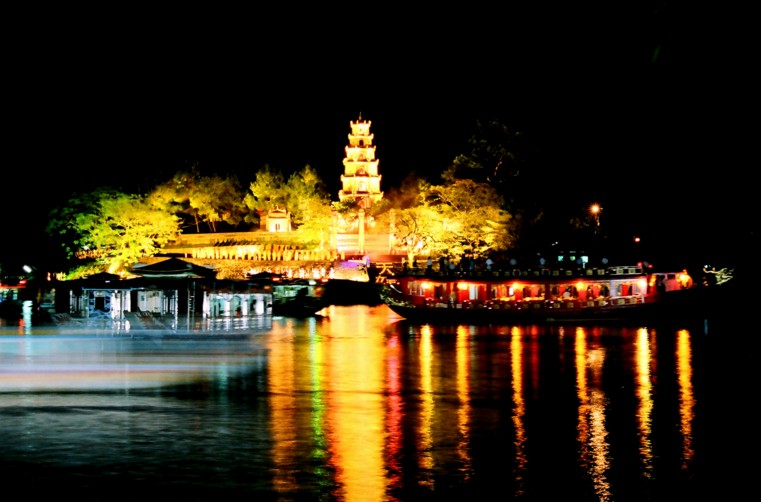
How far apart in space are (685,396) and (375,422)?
7.25 meters

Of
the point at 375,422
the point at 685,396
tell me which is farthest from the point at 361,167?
the point at 375,422

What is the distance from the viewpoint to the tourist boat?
45344mm

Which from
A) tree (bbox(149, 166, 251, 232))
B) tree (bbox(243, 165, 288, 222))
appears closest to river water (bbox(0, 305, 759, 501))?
tree (bbox(149, 166, 251, 232))

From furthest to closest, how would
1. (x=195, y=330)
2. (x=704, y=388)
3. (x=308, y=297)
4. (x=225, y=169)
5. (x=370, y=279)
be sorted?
(x=225, y=169), (x=370, y=279), (x=308, y=297), (x=195, y=330), (x=704, y=388)

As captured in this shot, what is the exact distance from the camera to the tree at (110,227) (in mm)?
60594

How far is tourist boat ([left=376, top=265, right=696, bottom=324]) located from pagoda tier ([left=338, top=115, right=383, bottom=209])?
44.3m

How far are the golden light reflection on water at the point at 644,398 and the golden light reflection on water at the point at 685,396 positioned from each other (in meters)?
0.51

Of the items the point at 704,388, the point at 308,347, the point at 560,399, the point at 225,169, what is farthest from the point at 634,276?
the point at 225,169

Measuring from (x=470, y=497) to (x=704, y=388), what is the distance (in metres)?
11.6

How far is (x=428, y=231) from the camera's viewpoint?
62750 mm

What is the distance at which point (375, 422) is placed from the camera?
17.2 metres

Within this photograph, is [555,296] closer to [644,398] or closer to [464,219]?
[464,219]

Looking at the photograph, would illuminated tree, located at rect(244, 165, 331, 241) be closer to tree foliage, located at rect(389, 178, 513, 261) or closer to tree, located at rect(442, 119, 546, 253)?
tree foliage, located at rect(389, 178, 513, 261)

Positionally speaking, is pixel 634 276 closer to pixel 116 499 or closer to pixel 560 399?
pixel 560 399
